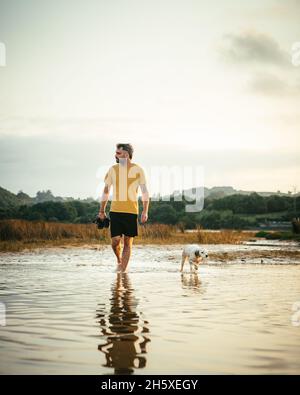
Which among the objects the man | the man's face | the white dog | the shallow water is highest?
the man's face

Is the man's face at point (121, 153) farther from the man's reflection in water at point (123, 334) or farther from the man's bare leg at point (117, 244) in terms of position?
the man's reflection in water at point (123, 334)

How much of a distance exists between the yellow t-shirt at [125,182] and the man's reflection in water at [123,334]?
345cm

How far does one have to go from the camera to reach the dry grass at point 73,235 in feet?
75.2

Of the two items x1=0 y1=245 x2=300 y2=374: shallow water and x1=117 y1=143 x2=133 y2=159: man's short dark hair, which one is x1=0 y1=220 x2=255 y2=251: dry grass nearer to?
x1=117 y1=143 x2=133 y2=159: man's short dark hair

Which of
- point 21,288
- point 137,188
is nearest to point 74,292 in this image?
point 21,288

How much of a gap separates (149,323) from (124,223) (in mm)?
5525

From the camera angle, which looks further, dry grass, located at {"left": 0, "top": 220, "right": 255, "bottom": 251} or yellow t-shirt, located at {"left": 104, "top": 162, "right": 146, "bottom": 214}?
dry grass, located at {"left": 0, "top": 220, "right": 255, "bottom": 251}

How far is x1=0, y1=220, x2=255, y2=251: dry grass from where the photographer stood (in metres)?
22.9

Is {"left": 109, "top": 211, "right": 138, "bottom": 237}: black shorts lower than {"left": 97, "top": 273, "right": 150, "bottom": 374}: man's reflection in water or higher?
higher

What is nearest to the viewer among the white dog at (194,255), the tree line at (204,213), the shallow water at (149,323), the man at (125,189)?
the shallow water at (149,323)

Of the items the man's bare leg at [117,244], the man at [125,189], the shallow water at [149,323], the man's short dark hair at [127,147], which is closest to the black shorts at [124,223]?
the man at [125,189]

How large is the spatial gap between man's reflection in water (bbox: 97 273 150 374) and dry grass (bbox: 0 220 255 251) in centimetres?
1385

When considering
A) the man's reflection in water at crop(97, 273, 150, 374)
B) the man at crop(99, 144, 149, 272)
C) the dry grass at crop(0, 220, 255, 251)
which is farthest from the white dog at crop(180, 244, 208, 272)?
the dry grass at crop(0, 220, 255, 251)

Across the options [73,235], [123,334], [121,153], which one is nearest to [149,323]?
[123,334]
